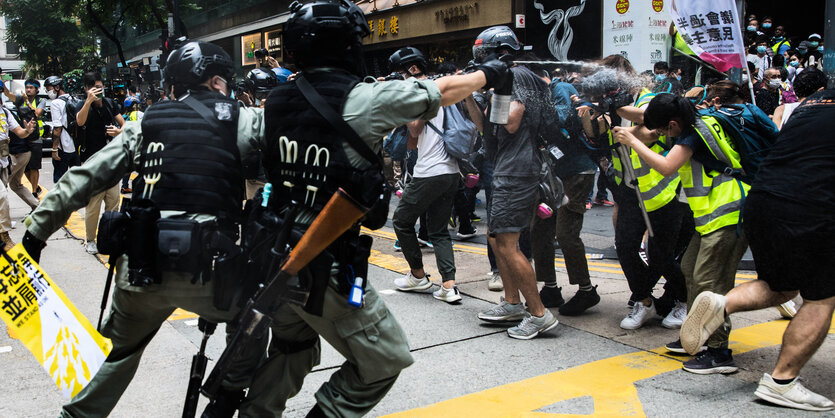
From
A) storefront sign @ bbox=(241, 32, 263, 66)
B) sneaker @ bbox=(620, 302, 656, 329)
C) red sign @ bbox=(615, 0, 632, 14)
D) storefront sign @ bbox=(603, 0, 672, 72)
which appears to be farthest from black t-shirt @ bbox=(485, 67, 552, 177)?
storefront sign @ bbox=(241, 32, 263, 66)

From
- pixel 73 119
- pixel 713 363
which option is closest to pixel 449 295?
pixel 713 363

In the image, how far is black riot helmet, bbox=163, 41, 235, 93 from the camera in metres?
2.89

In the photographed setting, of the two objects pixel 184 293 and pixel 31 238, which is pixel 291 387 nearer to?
pixel 184 293

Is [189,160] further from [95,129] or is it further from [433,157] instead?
[95,129]

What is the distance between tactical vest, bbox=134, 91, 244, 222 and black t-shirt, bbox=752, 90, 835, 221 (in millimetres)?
2621

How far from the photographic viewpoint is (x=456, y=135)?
226 inches

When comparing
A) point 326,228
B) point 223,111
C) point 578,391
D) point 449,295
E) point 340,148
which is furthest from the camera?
point 449,295

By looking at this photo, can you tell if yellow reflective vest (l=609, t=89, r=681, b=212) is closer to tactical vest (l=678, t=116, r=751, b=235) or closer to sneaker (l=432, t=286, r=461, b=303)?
tactical vest (l=678, t=116, r=751, b=235)

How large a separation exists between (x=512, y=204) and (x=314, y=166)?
2.38 metres

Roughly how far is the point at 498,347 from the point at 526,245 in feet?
4.69

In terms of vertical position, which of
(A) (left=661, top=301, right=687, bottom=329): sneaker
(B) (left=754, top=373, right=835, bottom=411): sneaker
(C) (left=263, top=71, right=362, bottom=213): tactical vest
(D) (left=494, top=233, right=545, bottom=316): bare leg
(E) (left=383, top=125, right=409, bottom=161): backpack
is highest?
(C) (left=263, top=71, right=362, bottom=213): tactical vest

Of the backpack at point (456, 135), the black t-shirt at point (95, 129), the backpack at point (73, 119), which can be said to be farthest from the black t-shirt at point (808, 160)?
the backpack at point (73, 119)

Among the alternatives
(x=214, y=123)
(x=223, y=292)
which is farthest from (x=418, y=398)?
(x=214, y=123)

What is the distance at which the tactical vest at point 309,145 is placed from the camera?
98.8 inches
